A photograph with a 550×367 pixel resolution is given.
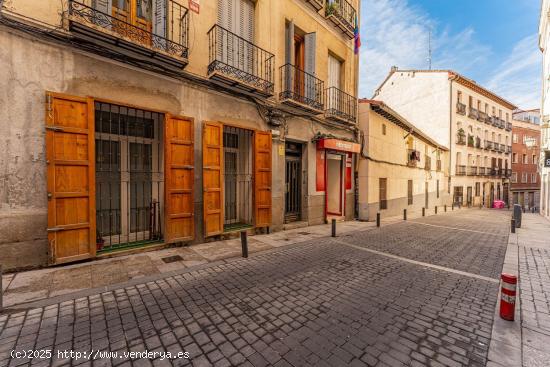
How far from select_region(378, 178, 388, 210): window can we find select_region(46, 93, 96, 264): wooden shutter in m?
13.5

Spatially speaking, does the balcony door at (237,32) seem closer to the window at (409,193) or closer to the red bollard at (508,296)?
the red bollard at (508,296)

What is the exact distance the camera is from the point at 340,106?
459 inches

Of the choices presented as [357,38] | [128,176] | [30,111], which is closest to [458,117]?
[357,38]

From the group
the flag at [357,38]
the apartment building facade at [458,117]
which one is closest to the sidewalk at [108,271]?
the flag at [357,38]

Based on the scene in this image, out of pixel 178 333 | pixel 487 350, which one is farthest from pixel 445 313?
pixel 178 333

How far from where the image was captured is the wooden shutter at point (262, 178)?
8.16m

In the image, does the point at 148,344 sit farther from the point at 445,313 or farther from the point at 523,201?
the point at 523,201

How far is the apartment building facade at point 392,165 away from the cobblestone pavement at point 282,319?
7.93m

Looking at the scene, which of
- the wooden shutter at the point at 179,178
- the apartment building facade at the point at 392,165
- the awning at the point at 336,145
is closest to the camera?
the wooden shutter at the point at 179,178

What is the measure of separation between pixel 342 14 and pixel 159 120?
9976 millimetres

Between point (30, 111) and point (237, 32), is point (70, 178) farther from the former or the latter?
point (237, 32)

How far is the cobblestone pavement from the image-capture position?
259 centimetres

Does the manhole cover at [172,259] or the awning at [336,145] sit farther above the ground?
the awning at [336,145]

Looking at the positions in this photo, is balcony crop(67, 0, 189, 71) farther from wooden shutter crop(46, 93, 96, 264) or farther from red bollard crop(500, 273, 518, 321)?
red bollard crop(500, 273, 518, 321)
